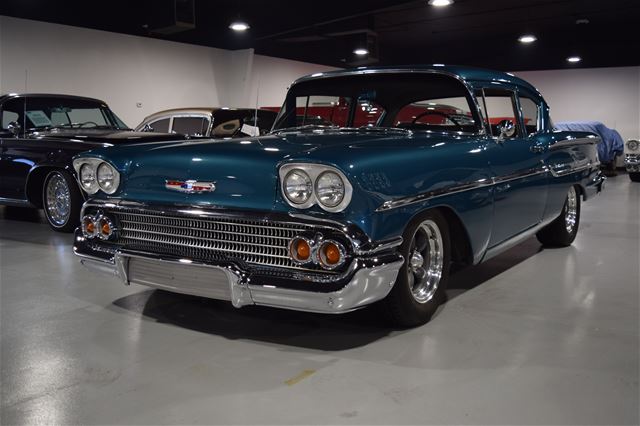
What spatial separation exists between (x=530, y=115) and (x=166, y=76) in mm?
9248

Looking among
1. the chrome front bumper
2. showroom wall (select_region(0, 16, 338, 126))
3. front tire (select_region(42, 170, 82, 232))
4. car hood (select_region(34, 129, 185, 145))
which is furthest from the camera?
showroom wall (select_region(0, 16, 338, 126))

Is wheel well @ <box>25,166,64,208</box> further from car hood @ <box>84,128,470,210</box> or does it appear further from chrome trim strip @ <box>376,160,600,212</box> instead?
chrome trim strip @ <box>376,160,600,212</box>

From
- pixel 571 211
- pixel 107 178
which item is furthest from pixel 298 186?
pixel 571 211

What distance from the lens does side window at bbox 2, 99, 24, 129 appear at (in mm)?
6281

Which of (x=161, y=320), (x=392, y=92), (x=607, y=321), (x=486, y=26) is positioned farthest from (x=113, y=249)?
(x=486, y=26)

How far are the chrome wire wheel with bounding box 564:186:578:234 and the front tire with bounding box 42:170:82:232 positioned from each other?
4.27 m

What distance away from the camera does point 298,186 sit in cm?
250

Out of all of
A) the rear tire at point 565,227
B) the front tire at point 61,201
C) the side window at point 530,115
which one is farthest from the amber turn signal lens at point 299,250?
the front tire at point 61,201

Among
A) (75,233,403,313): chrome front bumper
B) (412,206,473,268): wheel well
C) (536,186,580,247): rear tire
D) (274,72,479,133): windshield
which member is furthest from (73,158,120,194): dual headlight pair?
(536,186,580,247): rear tire

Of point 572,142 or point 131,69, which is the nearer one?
point 572,142

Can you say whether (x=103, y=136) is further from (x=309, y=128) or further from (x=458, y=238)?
(x=458, y=238)

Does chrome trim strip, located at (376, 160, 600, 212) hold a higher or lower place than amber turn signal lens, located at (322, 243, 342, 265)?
higher

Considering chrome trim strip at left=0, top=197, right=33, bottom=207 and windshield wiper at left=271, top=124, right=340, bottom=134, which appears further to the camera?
chrome trim strip at left=0, top=197, right=33, bottom=207

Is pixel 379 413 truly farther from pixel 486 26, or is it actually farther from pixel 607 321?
pixel 486 26
